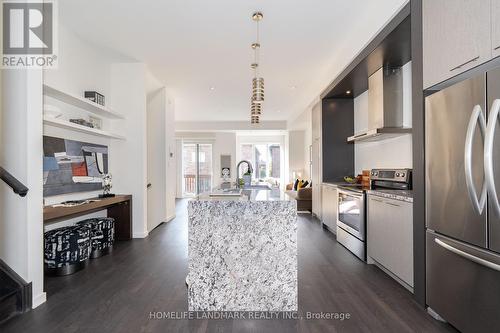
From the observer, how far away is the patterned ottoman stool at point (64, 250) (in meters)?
2.79

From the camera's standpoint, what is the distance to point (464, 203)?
1664mm

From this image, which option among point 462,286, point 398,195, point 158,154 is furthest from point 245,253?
point 158,154

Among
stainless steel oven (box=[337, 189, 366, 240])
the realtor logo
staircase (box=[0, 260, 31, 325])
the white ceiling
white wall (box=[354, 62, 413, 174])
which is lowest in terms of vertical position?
staircase (box=[0, 260, 31, 325])

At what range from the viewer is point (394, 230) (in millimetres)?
2578

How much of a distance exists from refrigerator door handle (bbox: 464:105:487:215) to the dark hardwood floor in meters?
1.02

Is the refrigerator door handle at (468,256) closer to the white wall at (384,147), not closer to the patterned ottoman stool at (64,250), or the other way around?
the white wall at (384,147)

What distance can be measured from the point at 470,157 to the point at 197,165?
32.9ft

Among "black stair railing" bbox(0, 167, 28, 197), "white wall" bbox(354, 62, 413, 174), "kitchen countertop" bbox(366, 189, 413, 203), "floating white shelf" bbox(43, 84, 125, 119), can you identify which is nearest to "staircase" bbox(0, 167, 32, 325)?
"black stair railing" bbox(0, 167, 28, 197)

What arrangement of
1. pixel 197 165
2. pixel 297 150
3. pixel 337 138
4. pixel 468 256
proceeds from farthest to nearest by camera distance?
pixel 197 165 → pixel 297 150 → pixel 337 138 → pixel 468 256

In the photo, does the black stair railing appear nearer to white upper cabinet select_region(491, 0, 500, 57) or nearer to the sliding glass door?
white upper cabinet select_region(491, 0, 500, 57)

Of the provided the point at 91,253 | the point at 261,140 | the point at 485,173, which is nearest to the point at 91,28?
the point at 91,253

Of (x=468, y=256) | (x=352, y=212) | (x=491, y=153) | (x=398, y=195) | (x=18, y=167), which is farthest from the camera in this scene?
(x=352, y=212)

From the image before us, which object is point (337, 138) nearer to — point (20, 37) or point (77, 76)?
point (77, 76)

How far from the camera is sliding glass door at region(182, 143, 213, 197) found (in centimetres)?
1088
